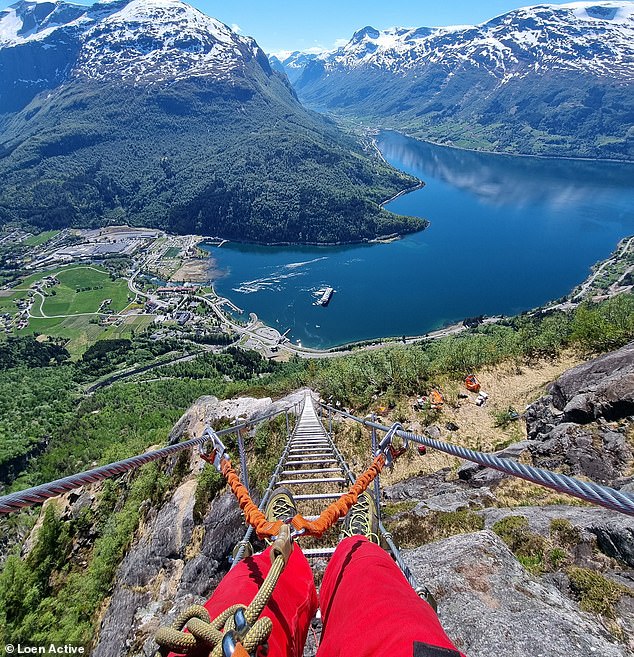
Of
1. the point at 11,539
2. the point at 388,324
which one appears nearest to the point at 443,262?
the point at 388,324

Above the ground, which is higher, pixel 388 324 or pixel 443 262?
pixel 443 262

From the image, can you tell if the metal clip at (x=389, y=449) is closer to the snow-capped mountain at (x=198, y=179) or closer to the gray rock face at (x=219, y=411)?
the gray rock face at (x=219, y=411)

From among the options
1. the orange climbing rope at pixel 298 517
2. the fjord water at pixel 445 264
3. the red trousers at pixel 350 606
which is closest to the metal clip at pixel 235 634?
the red trousers at pixel 350 606

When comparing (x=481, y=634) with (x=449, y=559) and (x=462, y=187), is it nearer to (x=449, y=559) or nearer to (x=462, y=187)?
(x=449, y=559)

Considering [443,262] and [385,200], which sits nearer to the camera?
[443,262]

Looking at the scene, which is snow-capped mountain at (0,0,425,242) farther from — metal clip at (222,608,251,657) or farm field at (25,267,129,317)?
metal clip at (222,608,251,657)

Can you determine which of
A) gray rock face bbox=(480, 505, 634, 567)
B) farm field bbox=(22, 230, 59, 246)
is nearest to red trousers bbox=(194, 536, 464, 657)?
gray rock face bbox=(480, 505, 634, 567)
